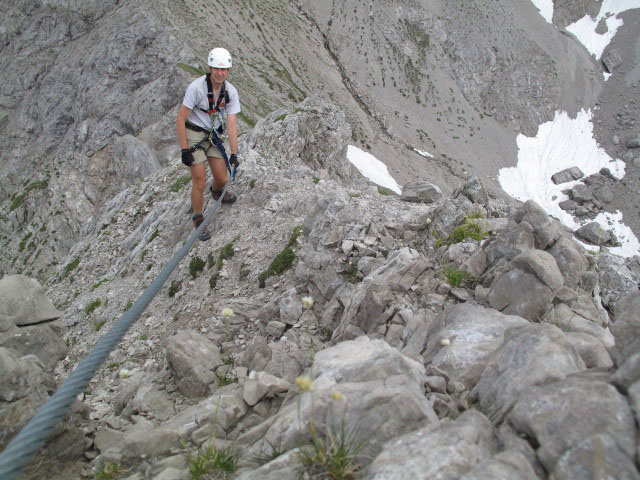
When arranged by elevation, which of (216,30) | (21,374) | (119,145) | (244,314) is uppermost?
(216,30)

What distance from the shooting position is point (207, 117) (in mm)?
11672

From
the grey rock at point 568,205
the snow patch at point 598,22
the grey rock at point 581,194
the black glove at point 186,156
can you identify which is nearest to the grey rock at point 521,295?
the black glove at point 186,156

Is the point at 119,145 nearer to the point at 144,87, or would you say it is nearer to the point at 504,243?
the point at 144,87

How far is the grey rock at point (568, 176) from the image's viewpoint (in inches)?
3743

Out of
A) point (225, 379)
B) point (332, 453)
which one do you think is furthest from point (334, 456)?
point (225, 379)

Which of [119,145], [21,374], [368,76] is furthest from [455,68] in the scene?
[21,374]

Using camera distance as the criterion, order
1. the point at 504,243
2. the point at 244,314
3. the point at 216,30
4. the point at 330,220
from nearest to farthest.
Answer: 1. the point at 504,243
2. the point at 244,314
3. the point at 330,220
4. the point at 216,30

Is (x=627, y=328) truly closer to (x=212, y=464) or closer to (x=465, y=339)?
(x=465, y=339)

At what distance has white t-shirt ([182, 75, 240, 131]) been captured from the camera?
10.8 meters

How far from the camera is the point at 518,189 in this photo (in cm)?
9388

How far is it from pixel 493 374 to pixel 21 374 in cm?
536

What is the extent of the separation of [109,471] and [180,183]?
17.4 metres

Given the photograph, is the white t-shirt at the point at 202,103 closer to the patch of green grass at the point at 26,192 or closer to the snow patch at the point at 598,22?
the patch of green grass at the point at 26,192

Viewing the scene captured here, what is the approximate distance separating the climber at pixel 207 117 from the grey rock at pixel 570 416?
9.89 meters
